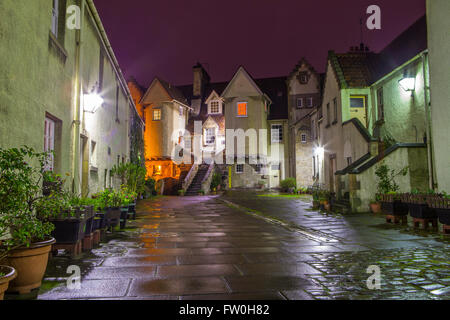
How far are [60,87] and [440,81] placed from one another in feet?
33.1

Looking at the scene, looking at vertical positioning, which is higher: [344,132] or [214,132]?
[214,132]

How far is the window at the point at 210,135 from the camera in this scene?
38562 mm

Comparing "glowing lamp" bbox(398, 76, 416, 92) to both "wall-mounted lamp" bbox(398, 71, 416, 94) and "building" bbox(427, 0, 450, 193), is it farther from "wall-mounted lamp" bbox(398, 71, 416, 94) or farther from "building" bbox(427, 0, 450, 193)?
"building" bbox(427, 0, 450, 193)

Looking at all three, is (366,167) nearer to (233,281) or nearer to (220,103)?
(233,281)

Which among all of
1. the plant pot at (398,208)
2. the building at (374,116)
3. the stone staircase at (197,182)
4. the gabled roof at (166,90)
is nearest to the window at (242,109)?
the stone staircase at (197,182)

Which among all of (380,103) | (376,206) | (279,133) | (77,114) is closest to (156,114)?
(279,133)

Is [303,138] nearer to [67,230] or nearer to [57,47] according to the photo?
[57,47]

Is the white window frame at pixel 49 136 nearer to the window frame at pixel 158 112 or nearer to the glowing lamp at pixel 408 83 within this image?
the glowing lamp at pixel 408 83

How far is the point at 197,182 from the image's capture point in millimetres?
32969

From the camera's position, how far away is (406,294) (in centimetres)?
425

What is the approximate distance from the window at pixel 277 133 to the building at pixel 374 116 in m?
13.0

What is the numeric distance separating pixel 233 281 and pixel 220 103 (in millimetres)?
35326

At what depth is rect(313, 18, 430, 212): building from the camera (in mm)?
13922
